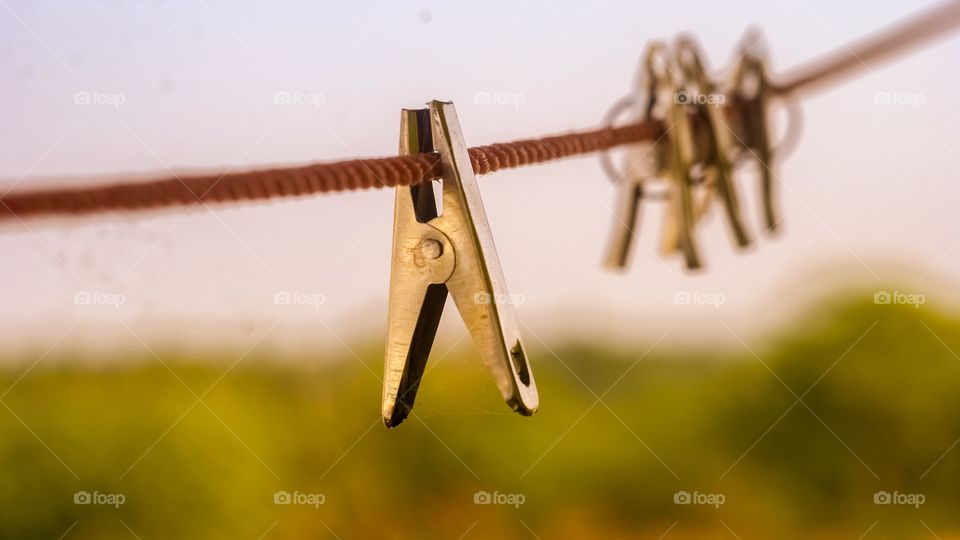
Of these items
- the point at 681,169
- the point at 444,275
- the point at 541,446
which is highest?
the point at 681,169

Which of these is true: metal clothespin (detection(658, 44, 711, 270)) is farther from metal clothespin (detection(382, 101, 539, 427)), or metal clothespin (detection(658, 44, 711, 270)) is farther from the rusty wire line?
metal clothespin (detection(382, 101, 539, 427))

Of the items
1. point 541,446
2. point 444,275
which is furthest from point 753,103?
point 541,446

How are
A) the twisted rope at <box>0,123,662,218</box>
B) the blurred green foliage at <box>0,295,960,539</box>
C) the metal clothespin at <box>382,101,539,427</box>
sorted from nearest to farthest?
1. the twisted rope at <box>0,123,662,218</box>
2. the metal clothespin at <box>382,101,539,427</box>
3. the blurred green foliage at <box>0,295,960,539</box>

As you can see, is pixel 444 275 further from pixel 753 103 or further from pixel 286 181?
pixel 753 103

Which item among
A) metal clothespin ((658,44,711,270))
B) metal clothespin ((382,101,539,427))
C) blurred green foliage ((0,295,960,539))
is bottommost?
blurred green foliage ((0,295,960,539))

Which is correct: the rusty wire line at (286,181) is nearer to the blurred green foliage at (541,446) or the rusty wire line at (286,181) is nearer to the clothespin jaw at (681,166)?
the clothespin jaw at (681,166)

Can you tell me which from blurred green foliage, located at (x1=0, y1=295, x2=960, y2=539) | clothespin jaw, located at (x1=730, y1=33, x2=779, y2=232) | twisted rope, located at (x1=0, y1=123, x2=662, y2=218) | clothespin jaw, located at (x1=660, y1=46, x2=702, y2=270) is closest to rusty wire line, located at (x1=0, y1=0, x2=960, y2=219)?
twisted rope, located at (x1=0, y1=123, x2=662, y2=218)

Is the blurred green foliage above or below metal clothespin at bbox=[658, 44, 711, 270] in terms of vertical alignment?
below
